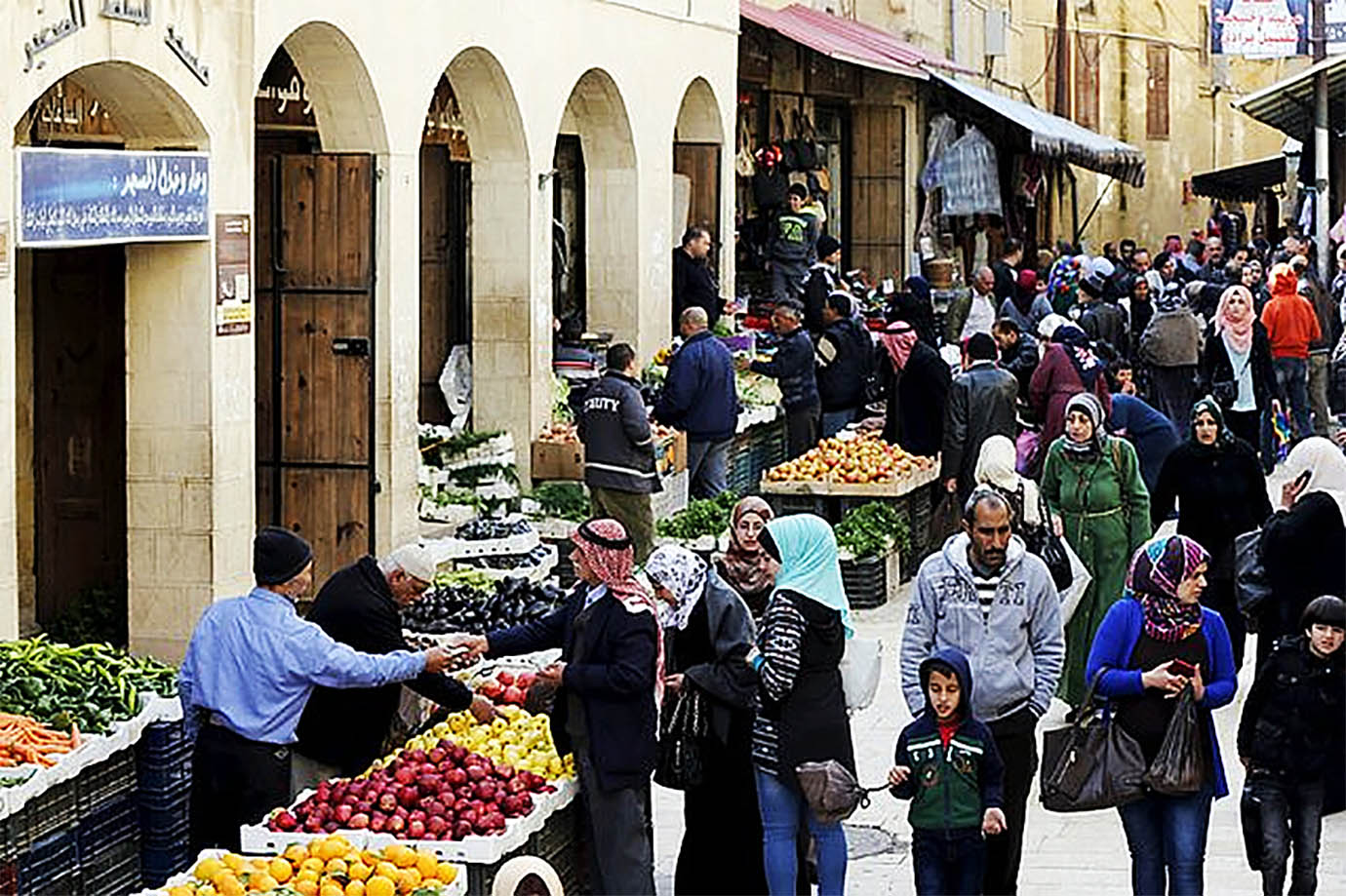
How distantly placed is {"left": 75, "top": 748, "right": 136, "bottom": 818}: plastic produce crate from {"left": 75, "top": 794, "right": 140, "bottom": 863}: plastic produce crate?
24mm

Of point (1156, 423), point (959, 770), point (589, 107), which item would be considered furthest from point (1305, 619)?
point (589, 107)

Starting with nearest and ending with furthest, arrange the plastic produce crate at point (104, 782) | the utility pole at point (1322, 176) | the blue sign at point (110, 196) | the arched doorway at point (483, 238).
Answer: the plastic produce crate at point (104, 782) < the blue sign at point (110, 196) < the arched doorway at point (483, 238) < the utility pole at point (1322, 176)

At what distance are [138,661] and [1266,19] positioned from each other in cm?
2758

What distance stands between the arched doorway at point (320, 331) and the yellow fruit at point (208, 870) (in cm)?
740

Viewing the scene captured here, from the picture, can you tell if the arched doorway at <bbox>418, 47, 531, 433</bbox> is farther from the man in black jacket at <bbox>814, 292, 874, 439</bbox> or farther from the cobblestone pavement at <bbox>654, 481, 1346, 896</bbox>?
the cobblestone pavement at <bbox>654, 481, 1346, 896</bbox>

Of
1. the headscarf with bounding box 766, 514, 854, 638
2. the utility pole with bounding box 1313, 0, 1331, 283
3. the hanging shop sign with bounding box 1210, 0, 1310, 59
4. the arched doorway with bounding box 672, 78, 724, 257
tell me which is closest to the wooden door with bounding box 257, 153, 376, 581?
the headscarf with bounding box 766, 514, 854, 638

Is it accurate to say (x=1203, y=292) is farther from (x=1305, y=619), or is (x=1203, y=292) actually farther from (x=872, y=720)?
(x=1305, y=619)

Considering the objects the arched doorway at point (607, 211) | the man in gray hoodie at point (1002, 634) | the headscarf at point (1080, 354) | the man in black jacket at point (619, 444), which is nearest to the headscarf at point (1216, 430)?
the headscarf at point (1080, 354)

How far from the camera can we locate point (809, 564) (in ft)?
31.1

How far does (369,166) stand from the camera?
1584 centimetres

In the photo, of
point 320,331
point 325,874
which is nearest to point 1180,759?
point 325,874

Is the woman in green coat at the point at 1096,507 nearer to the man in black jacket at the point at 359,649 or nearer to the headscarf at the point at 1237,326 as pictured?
the man in black jacket at the point at 359,649

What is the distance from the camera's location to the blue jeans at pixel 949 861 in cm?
909

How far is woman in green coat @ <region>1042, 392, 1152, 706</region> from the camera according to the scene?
1313 cm
